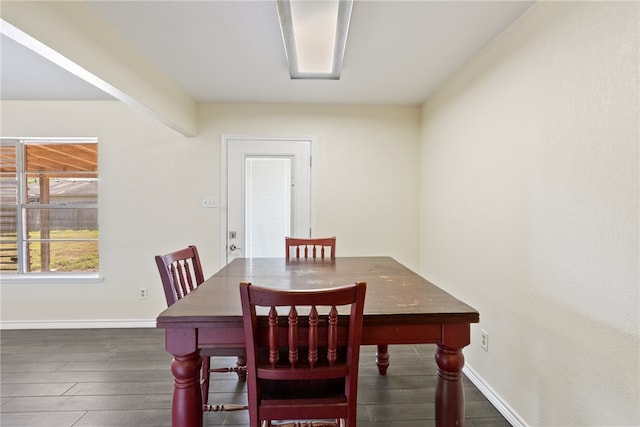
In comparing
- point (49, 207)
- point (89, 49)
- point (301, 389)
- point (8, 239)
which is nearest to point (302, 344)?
point (301, 389)

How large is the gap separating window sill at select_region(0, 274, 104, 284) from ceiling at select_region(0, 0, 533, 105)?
174cm

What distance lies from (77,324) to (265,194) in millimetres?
2265

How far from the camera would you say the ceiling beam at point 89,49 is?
1.24m

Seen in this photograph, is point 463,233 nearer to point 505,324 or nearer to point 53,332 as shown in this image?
point 505,324

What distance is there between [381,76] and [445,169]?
3.09 ft

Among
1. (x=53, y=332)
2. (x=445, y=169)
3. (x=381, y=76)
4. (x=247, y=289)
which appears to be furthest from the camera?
(x=53, y=332)

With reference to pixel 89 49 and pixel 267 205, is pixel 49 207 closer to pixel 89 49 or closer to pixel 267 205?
pixel 267 205

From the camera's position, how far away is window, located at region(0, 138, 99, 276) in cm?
306

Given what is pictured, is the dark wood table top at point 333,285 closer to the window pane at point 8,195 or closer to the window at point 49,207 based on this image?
the window at point 49,207

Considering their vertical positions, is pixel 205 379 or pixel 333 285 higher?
pixel 333 285

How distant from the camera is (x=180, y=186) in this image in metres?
3.11

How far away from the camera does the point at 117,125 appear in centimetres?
305

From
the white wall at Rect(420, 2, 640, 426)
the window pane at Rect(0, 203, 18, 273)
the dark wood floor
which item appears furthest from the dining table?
the window pane at Rect(0, 203, 18, 273)

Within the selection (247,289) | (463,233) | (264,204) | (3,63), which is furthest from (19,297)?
(463,233)
